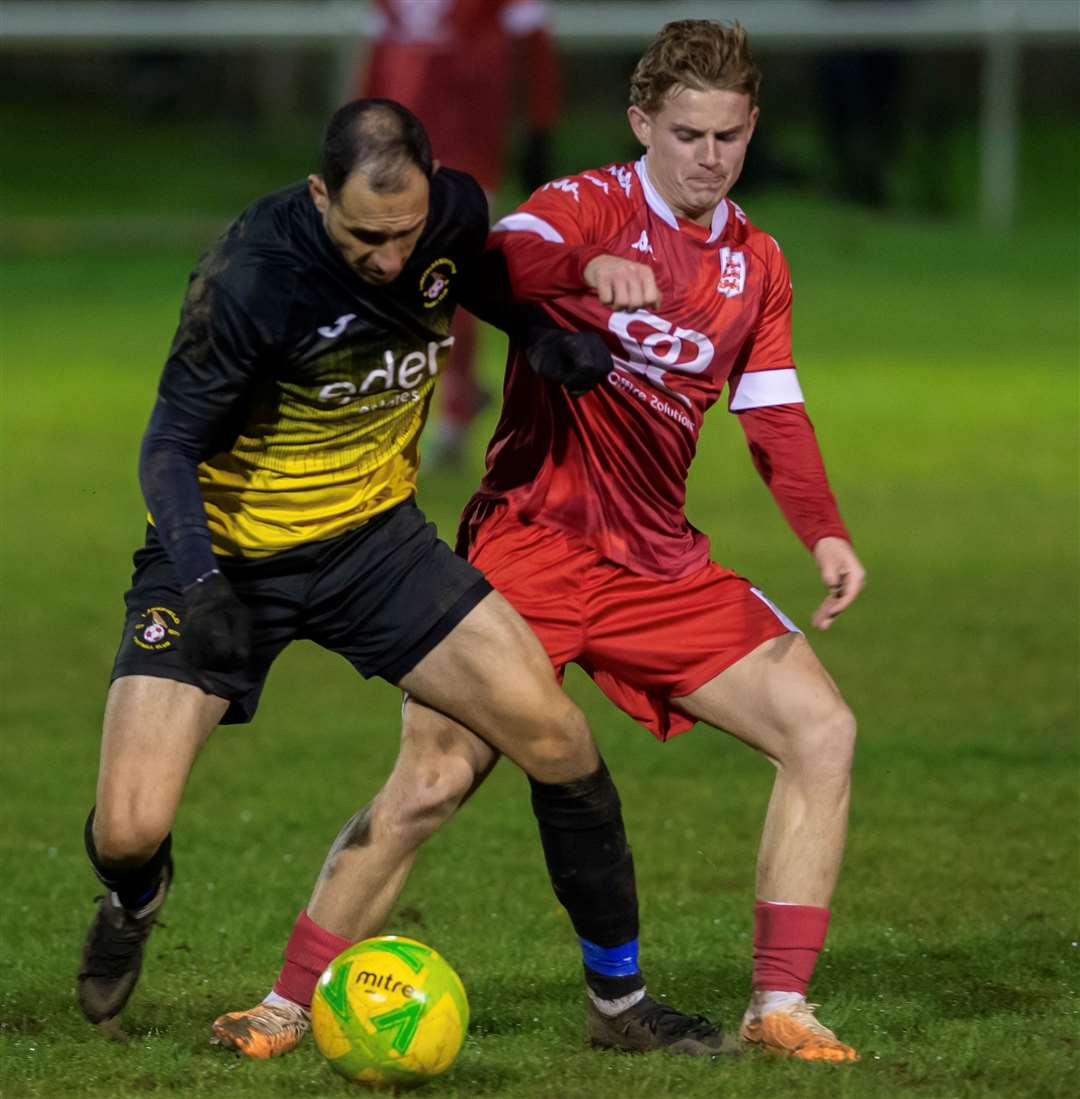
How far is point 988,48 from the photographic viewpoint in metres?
27.8

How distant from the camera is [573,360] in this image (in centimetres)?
512

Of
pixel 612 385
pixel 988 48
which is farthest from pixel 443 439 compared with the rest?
pixel 988 48

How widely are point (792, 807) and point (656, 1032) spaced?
1.96 feet

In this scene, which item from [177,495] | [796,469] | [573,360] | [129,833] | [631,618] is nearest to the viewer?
[177,495]

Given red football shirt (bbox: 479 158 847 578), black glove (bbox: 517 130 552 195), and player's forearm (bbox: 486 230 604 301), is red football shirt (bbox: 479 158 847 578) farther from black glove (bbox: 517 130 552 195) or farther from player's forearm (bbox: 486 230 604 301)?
black glove (bbox: 517 130 552 195)

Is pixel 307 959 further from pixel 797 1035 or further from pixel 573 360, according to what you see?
pixel 573 360

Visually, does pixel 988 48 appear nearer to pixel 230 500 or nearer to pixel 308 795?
pixel 308 795

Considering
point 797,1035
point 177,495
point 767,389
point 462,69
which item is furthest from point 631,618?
point 462,69

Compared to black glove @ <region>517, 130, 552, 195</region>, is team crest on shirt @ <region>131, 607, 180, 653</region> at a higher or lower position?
lower

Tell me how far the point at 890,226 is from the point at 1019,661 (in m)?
18.1

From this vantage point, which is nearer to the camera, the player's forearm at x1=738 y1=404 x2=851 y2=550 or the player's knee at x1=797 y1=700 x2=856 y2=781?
the player's knee at x1=797 y1=700 x2=856 y2=781

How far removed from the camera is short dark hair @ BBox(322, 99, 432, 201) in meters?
4.93

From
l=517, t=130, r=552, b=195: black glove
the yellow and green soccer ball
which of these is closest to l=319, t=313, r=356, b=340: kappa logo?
the yellow and green soccer ball

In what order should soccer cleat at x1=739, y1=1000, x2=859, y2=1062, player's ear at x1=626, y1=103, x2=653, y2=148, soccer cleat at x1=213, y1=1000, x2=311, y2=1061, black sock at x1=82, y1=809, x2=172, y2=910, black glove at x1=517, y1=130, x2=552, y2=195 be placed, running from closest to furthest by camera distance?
soccer cleat at x1=739, y1=1000, x2=859, y2=1062 → soccer cleat at x1=213, y1=1000, x2=311, y2=1061 → black sock at x1=82, y1=809, x2=172, y2=910 → player's ear at x1=626, y1=103, x2=653, y2=148 → black glove at x1=517, y1=130, x2=552, y2=195
